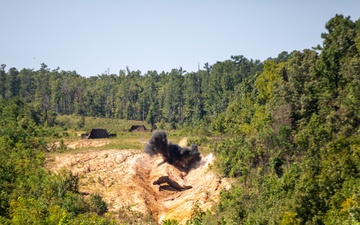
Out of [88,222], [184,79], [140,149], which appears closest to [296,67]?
[140,149]

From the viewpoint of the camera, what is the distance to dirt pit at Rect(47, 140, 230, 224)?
161ft

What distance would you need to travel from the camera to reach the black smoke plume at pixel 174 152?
2371 inches

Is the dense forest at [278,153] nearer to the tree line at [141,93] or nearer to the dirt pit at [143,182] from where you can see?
the dirt pit at [143,182]

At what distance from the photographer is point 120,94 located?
11925cm

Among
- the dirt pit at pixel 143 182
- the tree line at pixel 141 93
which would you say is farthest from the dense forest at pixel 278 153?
the tree line at pixel 141 93

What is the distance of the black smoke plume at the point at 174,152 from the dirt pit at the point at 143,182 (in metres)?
0.86

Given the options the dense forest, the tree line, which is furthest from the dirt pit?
the tree line

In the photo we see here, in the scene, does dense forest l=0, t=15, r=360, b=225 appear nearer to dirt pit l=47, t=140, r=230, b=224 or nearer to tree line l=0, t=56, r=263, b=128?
dirt pit l=47, t=140, r=230, b=224

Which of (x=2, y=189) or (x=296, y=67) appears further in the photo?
(x=296, y=67)

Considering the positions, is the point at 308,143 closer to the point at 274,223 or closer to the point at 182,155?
the point at 274,223

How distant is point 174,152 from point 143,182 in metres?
6.53

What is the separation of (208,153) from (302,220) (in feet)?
90.8

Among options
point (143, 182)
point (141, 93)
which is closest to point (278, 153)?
point (143, 182)

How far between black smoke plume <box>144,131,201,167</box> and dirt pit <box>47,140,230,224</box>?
857 mm
